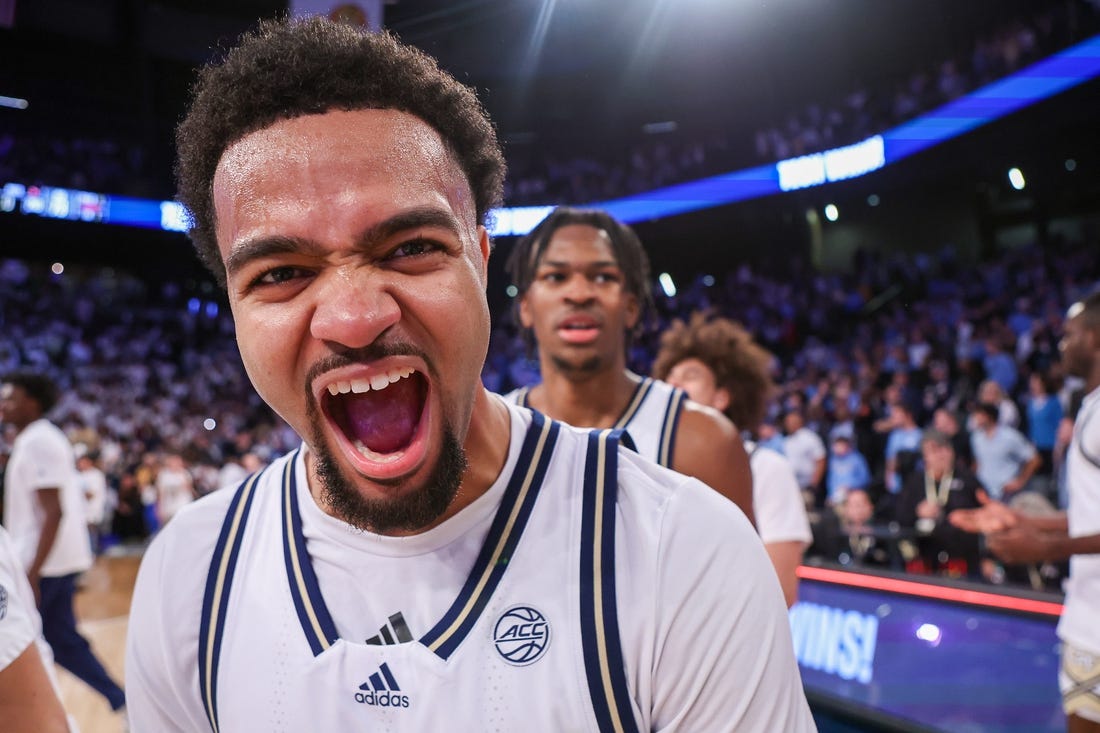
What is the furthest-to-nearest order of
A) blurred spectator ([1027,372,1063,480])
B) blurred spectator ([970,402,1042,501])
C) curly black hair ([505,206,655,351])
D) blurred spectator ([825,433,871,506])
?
blurred spectator ([825,433,871,506]), blurred spectator ([1027,372,1063,480]), blurred spectator ([970,402,1042,501]), curly black hair ([505,206,655,351])

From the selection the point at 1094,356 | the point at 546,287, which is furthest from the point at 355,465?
the point at 1094,356

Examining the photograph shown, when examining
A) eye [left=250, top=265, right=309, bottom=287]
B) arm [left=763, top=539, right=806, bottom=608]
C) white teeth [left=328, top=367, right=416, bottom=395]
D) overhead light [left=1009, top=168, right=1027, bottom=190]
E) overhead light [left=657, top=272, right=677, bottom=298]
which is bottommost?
arm [left=763, top=539, right=806, bottom=608]

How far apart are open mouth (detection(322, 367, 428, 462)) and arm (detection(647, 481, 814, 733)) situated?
1.16ft

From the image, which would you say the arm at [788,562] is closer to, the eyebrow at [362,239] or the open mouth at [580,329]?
the open mouth at [580,329]

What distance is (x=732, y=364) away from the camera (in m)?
3.55

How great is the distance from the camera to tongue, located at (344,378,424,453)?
114 cm

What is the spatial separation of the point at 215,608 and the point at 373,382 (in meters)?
0.41

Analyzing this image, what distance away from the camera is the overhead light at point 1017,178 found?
1185 centimetres

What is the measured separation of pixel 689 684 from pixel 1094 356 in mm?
2767

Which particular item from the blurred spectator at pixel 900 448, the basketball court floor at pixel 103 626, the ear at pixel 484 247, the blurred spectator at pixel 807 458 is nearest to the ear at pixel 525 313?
the ear at pixel 484 247

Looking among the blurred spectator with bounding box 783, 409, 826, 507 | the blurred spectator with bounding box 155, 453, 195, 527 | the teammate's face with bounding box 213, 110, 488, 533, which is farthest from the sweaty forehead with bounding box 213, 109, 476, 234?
the blurred spectator with bounding box 155, 453, 195, 527

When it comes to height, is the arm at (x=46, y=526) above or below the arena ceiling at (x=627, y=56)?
below

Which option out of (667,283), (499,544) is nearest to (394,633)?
(499,544)

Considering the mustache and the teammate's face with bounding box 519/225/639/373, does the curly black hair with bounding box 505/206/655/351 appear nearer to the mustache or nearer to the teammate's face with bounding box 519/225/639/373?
the teammate's face with bounding box 519/225/639/373
